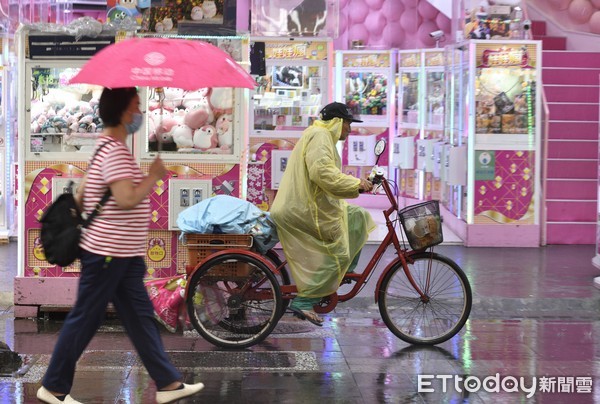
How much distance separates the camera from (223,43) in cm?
805

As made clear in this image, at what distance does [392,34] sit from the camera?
15703 mm

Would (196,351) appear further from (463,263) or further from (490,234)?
(490,234)

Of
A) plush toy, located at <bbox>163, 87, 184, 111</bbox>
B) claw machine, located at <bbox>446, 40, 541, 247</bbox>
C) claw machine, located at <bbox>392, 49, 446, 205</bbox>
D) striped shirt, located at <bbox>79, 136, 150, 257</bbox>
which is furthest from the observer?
claw machine, located at <bbox>392, 49, 446, 205</bbox>

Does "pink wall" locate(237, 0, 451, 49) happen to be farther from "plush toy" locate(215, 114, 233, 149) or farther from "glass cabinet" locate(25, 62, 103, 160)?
"glass cabinet" locate(25, 62, 103, 160)

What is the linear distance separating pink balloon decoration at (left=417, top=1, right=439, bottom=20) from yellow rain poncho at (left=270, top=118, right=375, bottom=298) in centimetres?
911

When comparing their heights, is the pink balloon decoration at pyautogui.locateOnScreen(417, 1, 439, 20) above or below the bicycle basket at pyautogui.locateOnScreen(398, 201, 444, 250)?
above

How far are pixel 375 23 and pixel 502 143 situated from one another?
456 cm

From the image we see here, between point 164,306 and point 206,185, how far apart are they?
1.02 m

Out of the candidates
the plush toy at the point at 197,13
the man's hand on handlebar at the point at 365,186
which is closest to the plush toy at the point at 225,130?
the plush toy at the point at 197,13

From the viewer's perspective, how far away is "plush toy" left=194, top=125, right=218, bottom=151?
7898 millimetres

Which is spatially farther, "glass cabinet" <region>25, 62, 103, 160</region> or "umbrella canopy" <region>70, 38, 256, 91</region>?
"glass cabinet" <region>25, 62, 103, 160</region>

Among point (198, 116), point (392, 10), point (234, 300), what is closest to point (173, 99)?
point (198, 116)

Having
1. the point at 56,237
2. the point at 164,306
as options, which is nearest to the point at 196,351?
the point at 164,306

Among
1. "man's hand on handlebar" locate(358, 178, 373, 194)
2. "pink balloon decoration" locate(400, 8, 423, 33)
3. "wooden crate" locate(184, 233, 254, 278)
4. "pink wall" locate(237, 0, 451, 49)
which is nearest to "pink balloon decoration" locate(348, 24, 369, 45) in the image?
"pink wall" locate(237, 0, 451, 49)
